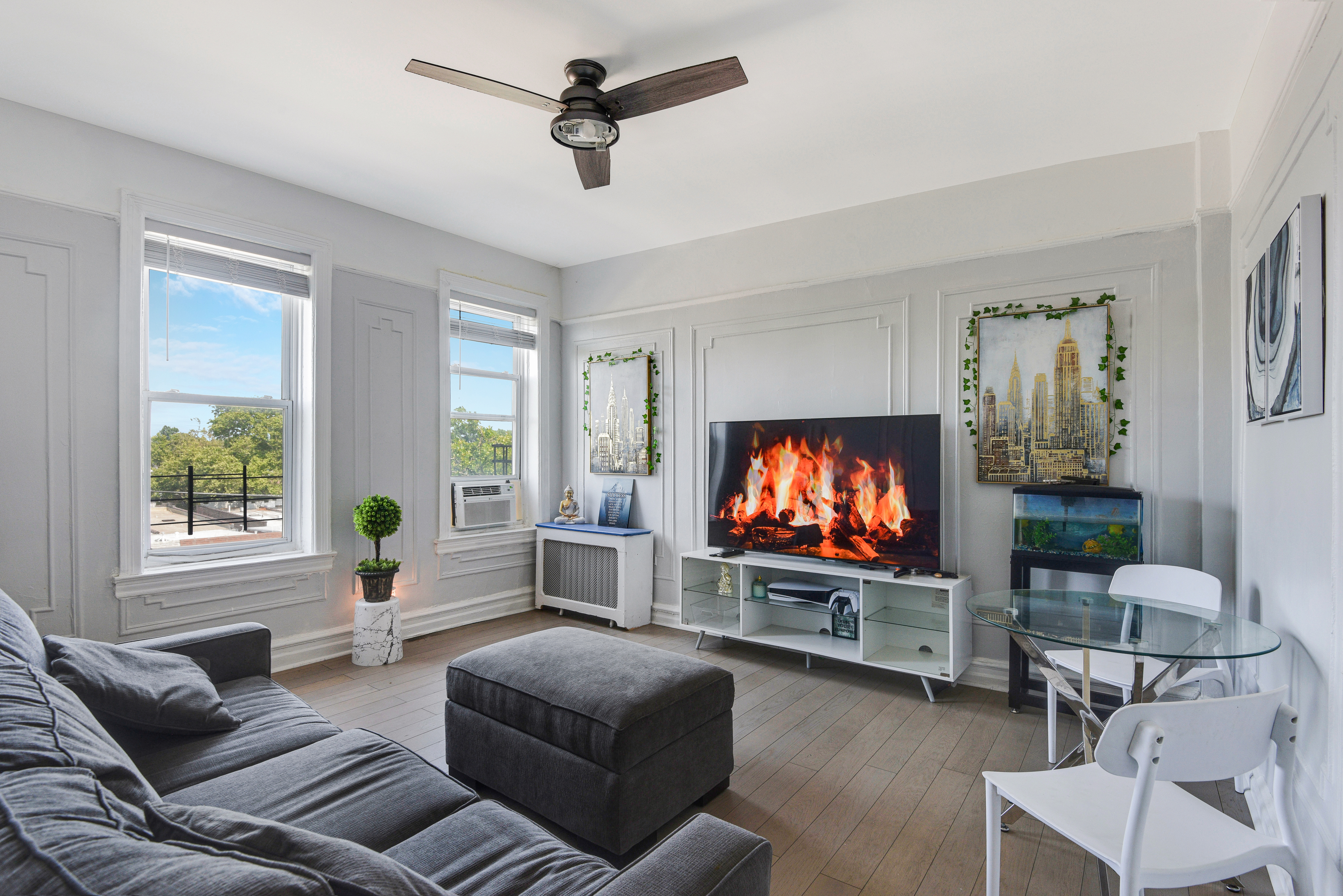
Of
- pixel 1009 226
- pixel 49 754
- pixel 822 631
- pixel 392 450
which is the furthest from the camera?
pixel 392 450

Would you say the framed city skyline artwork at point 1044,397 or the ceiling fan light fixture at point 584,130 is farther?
the framed city skyline artwork at point 1044,397

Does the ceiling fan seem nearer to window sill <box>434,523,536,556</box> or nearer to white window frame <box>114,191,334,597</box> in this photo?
white window frame <box>114,191,334,597</box>

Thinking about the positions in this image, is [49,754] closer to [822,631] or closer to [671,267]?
[822,631]

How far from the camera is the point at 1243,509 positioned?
2.78 m

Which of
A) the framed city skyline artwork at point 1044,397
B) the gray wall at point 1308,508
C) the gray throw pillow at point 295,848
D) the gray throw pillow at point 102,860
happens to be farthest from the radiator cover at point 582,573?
the gray throw pillow at point 102,860

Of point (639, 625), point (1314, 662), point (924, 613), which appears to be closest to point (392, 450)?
point (639, 625)

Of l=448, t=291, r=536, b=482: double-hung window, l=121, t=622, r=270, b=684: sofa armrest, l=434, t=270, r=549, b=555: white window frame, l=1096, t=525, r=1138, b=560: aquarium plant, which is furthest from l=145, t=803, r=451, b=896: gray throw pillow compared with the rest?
l=448, t=291, r=536, b=482: double-hung window

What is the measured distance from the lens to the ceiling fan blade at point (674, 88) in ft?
7.22

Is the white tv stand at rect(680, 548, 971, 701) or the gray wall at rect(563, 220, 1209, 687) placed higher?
the gray wall at rect(563, 220, 1209, 687)

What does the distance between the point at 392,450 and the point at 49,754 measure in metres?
3.66

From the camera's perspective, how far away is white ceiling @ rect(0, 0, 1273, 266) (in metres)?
2.33

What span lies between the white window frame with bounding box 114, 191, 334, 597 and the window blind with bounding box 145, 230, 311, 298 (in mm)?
70

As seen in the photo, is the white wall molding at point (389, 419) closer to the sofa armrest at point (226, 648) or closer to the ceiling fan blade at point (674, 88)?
the sofa armrest at point (226, 648)

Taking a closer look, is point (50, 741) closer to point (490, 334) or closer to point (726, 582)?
point (726, 582)
